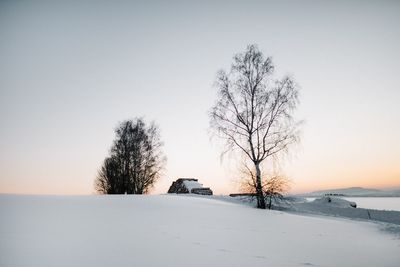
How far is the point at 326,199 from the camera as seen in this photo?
77.3 ft

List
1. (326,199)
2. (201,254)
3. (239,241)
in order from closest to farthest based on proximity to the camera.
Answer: (201,254) < (239,241) < (326,199)

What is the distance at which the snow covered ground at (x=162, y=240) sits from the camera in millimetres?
4531

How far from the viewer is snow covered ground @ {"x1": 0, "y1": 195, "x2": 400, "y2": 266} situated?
453 cm

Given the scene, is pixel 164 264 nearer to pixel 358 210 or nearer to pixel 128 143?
pixel 358 210

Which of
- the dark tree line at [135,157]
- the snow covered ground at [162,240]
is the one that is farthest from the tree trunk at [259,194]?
the dark tree line at [135,157]

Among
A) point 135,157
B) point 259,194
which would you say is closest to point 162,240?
point 259,194

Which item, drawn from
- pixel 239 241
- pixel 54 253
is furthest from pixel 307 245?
pixel 54 253

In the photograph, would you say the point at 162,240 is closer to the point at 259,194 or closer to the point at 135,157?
the point at 259,194

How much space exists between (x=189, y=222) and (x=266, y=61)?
11.2 metres

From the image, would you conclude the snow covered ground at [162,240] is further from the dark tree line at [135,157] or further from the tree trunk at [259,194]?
the dark tree line at [135,157]

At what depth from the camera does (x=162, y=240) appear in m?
5.59

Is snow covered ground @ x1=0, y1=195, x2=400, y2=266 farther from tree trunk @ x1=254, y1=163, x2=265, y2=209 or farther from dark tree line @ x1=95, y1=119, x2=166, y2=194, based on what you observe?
dark tree line @ x1=95, y1=119, x2=166, y2=194

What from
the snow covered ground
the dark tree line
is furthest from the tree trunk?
the dark tree line

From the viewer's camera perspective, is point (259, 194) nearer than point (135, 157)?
Yes
